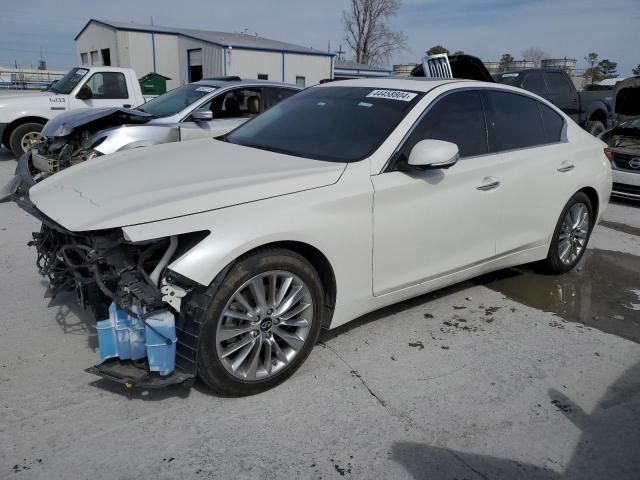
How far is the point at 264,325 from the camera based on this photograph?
113 inches

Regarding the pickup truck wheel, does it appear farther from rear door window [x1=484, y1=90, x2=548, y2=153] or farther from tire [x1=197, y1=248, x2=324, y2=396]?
tire [x1=197, y1=248, x2=324, y2=396]

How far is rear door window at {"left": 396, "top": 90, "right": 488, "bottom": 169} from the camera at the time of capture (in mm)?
3514

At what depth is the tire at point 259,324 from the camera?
2654 millimetres

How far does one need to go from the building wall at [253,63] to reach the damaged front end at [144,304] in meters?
26.5

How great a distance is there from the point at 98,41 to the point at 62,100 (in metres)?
27.9

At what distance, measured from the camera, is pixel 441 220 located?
352 centimetres

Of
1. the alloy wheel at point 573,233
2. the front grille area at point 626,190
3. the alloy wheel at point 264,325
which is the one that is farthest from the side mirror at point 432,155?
the front grille area at point 626,190

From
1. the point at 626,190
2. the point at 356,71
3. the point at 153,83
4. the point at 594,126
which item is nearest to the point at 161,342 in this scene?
the point at 626,190

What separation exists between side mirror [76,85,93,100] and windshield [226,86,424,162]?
6.60 meters

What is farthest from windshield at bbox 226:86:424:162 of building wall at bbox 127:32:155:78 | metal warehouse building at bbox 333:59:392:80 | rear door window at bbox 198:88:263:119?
metal warehouse building at bbox 333:59:392:80

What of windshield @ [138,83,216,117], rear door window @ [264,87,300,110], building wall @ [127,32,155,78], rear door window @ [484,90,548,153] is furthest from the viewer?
building wall @ [127,32,155,78]

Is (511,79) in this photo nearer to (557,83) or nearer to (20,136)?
(557,83)

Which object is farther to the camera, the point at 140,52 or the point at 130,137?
the point at 140,52

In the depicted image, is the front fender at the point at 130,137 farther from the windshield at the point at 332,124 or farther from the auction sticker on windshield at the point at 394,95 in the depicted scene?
the auction sticker on windshield at the point at 394,95
